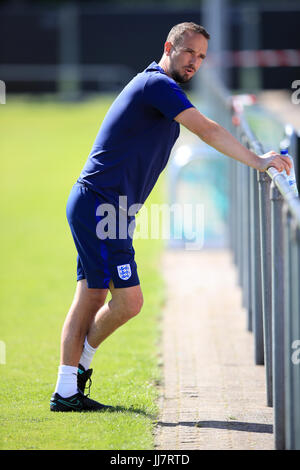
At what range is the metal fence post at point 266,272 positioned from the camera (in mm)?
4684

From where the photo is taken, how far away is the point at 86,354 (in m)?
4.72

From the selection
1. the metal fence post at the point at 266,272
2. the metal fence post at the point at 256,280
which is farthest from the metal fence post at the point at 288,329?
the metal fence post at the point at 256,280

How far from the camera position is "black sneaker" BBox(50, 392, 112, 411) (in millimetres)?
4645

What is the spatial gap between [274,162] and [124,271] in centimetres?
96

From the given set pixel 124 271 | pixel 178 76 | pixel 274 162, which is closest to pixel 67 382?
pixel 124 271

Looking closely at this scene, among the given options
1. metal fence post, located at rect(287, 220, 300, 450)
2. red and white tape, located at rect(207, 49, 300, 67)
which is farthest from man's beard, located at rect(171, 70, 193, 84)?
red and white tape, located at rect(207, 49, 300, 67)

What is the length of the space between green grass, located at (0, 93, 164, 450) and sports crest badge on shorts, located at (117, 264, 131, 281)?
2.45ft

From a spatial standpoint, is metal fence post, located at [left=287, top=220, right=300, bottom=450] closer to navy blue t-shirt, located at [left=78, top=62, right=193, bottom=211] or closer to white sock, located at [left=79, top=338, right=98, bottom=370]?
navy blue t-shirt, located at [left=78, top=62, right=193, bottom=211]

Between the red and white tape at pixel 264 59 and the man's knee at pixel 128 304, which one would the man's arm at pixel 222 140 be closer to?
the man's knee at pixel 128 304

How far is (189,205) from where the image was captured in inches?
401

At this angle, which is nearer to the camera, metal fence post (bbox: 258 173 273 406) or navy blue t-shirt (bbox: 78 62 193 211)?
navy blue t-shirt (bbox: 78 62 193 211)

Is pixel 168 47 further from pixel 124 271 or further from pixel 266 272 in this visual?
pixel 266 272

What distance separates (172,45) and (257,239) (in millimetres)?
1647

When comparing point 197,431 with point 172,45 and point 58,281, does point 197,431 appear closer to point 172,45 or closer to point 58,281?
point 172,45
